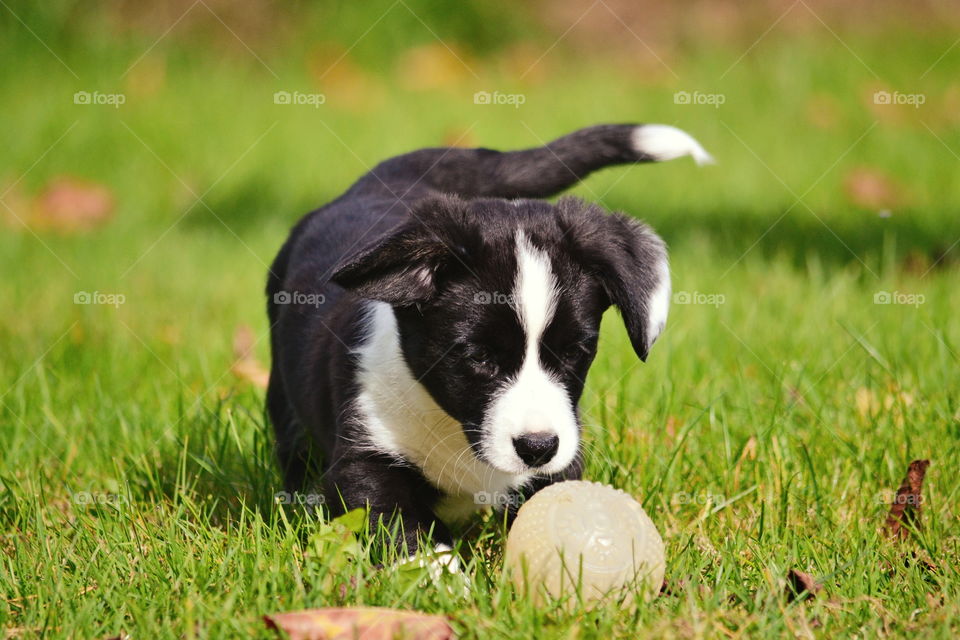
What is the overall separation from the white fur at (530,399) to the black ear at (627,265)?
160mm

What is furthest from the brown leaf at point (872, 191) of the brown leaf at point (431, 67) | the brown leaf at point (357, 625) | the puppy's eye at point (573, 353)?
the brown leaf at point (357, 625)

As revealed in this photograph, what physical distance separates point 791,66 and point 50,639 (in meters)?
6.95

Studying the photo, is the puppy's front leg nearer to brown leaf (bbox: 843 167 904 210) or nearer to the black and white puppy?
the black and white puppy

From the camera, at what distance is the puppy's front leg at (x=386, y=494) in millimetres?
2641

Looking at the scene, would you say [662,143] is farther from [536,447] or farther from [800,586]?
[800,586]

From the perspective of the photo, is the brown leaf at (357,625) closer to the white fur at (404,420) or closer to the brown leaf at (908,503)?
the white fur at (404,420)

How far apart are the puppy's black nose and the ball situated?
0.29 feet

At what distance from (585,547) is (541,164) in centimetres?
142

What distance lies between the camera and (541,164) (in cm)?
339

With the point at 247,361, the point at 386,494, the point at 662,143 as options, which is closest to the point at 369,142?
the point at 247,361

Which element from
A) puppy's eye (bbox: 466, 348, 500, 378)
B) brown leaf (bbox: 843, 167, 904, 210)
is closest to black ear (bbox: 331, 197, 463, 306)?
puppy's eye (bbox: 466, 348, 500, 378)

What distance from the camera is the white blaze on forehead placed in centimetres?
245

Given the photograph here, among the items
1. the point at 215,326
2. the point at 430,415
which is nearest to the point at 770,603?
the point at 430,415

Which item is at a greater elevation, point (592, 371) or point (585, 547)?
point (592, 371)
